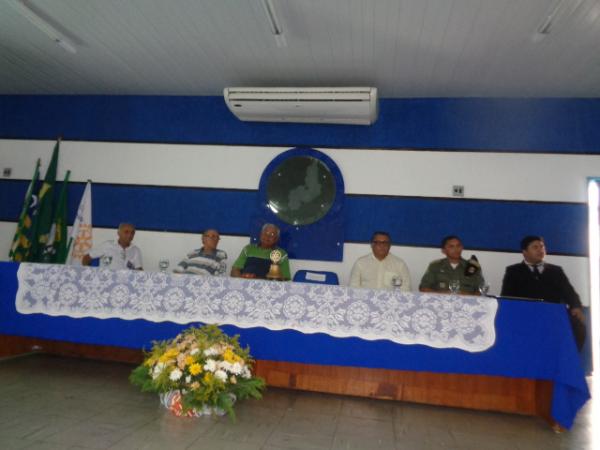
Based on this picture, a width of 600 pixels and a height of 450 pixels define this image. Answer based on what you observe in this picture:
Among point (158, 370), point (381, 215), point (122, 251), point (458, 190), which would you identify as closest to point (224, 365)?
point (158, 370)

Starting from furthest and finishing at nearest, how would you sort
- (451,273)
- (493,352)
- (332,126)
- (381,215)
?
(332,126) < (381,215) < (451,273) < (493,352)

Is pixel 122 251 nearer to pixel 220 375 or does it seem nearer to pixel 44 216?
pixel 44 216

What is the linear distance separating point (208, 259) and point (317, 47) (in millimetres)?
1927

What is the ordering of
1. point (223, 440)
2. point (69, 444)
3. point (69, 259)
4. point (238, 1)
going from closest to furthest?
point (69, 444) < point (223, 440) < point (238, 1) < point (69, 259)

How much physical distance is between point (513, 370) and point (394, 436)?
78 centimetres

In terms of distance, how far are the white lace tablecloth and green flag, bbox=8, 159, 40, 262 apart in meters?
1.62

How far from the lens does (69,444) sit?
1837mm

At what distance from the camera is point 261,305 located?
2564 mm

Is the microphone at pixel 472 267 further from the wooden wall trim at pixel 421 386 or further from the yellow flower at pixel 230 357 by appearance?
the yellow flower at pixel 230 357

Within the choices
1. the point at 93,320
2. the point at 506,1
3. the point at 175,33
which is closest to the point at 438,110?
the point at 506,1

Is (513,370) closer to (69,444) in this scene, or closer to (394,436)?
(394,436)

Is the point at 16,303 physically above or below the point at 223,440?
above

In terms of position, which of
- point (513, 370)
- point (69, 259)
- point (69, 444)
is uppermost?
point (69, 259)

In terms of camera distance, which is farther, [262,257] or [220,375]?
[262,257]
